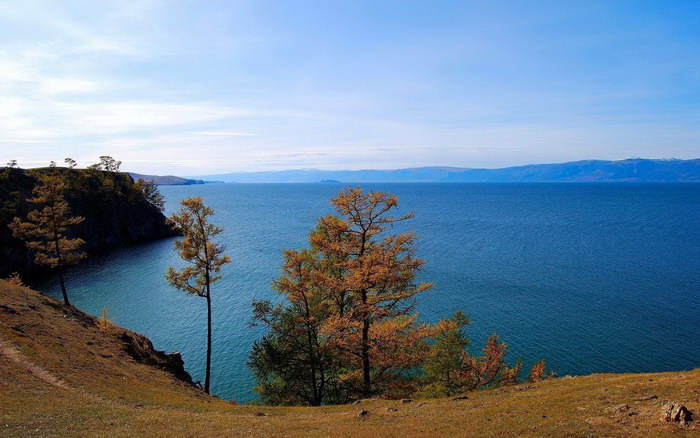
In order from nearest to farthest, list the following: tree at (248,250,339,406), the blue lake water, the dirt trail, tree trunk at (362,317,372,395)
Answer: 1. the dirt trail
2. tree trunk at (362,317,372,395)
3. tree at (248,250,339,406)
4. the blue lake water

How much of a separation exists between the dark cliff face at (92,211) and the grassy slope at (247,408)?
6130cm

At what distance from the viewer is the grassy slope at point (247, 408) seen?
15.8 metres

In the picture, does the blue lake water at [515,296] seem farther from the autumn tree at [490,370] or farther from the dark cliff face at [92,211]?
the autumn tree at [490,370]

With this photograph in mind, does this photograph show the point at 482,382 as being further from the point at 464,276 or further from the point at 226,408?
the point at 464,276

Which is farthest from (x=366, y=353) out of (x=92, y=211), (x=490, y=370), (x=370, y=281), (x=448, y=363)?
(x=92, y=211)

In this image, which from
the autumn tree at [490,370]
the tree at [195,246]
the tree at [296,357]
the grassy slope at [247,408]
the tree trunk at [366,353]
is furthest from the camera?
the autumn tree at [490,370]

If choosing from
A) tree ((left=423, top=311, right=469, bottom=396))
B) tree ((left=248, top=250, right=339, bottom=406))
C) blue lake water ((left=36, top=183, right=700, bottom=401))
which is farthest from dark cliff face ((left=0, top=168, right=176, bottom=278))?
tree ((left=423, top=311, right=469, bottom=396))

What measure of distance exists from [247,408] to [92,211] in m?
108

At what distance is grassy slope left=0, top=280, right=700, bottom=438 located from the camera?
15836 millimetres

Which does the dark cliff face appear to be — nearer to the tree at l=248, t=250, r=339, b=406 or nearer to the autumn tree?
the tree at l=248, t=250, r=339, b=406

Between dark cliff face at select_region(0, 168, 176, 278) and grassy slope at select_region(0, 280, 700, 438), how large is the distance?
61298mm

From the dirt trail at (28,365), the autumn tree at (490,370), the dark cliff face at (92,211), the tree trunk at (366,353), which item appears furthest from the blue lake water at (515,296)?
the dirt trail at (28,365)

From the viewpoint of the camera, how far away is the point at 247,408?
2486 centimetres

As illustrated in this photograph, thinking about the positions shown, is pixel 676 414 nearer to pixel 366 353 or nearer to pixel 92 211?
pixel 366 353
